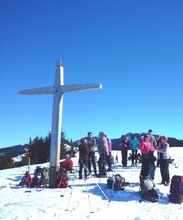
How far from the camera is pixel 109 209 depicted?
397 inches

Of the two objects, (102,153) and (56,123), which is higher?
(56,123)

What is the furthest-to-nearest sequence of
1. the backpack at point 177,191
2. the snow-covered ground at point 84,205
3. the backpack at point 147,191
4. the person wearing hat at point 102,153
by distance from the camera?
1. the person wearing hat at point 102,153
2. the backpack at point 147,191
3. the backpack at point 177,191
4. the snow-covered ground at point 84,205

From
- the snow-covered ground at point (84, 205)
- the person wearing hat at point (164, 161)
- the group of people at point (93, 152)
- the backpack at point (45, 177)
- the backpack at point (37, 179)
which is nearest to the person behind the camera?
the snow-covered ground at point (84, 205)

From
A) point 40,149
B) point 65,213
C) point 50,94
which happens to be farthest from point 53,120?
point 40,149

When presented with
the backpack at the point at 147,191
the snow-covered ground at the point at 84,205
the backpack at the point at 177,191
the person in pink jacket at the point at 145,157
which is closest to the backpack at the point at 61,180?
the snow-covered ground at the point at 84,205

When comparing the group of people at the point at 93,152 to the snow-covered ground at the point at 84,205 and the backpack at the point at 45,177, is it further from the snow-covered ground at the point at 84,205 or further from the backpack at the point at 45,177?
the snow-covered ground at the point at 84,205

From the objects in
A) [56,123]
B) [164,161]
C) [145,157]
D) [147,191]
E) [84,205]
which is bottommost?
[84,205]

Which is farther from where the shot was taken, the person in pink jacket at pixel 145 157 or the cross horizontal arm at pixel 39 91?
the cross horizontal arm at pixel 39 91

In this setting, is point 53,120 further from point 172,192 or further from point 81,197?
point 172,192

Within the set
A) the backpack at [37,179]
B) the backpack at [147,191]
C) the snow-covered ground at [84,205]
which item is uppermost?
the backpack at [37,179]

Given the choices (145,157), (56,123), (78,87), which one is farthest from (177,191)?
(78,87)

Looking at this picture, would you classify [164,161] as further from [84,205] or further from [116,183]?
[84,205]

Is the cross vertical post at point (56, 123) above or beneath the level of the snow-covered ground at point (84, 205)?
above

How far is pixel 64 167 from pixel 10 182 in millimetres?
3302
